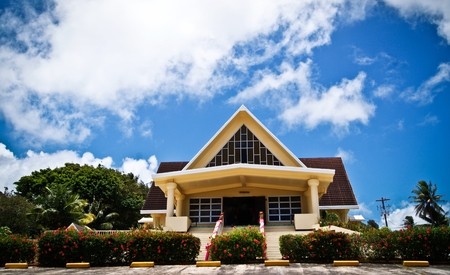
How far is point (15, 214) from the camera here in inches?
1119

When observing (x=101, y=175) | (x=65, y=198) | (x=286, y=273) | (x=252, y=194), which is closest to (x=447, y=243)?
(x=286, y=273)

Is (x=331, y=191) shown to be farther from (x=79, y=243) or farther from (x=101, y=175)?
(x=101, y=175)

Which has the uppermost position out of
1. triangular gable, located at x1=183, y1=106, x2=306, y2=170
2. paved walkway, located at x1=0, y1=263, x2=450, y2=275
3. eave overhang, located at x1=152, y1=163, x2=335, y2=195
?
triangular gable, located at x1=183, y1=106, x2=306, y2=170

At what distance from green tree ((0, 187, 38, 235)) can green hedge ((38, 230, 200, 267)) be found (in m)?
18.4

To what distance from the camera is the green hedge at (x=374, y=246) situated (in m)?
11.1

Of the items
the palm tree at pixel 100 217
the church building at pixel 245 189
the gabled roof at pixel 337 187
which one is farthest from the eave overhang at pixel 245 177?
the palm tree at pixel 100 217

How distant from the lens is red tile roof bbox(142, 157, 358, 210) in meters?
23.9

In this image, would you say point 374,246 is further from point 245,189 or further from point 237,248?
point 245,189

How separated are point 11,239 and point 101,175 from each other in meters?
31.9

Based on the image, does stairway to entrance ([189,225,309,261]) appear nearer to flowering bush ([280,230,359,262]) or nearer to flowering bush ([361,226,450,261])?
flowering bush ([280,230,359,262])

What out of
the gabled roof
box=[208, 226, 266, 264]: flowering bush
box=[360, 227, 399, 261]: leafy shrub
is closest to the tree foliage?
the gabled roof

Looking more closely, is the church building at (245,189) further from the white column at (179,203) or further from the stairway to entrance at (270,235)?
the stairway to entrance at (270,235)

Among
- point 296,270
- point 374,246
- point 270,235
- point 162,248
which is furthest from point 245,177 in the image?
point 296,270

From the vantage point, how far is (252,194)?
22938 mm
